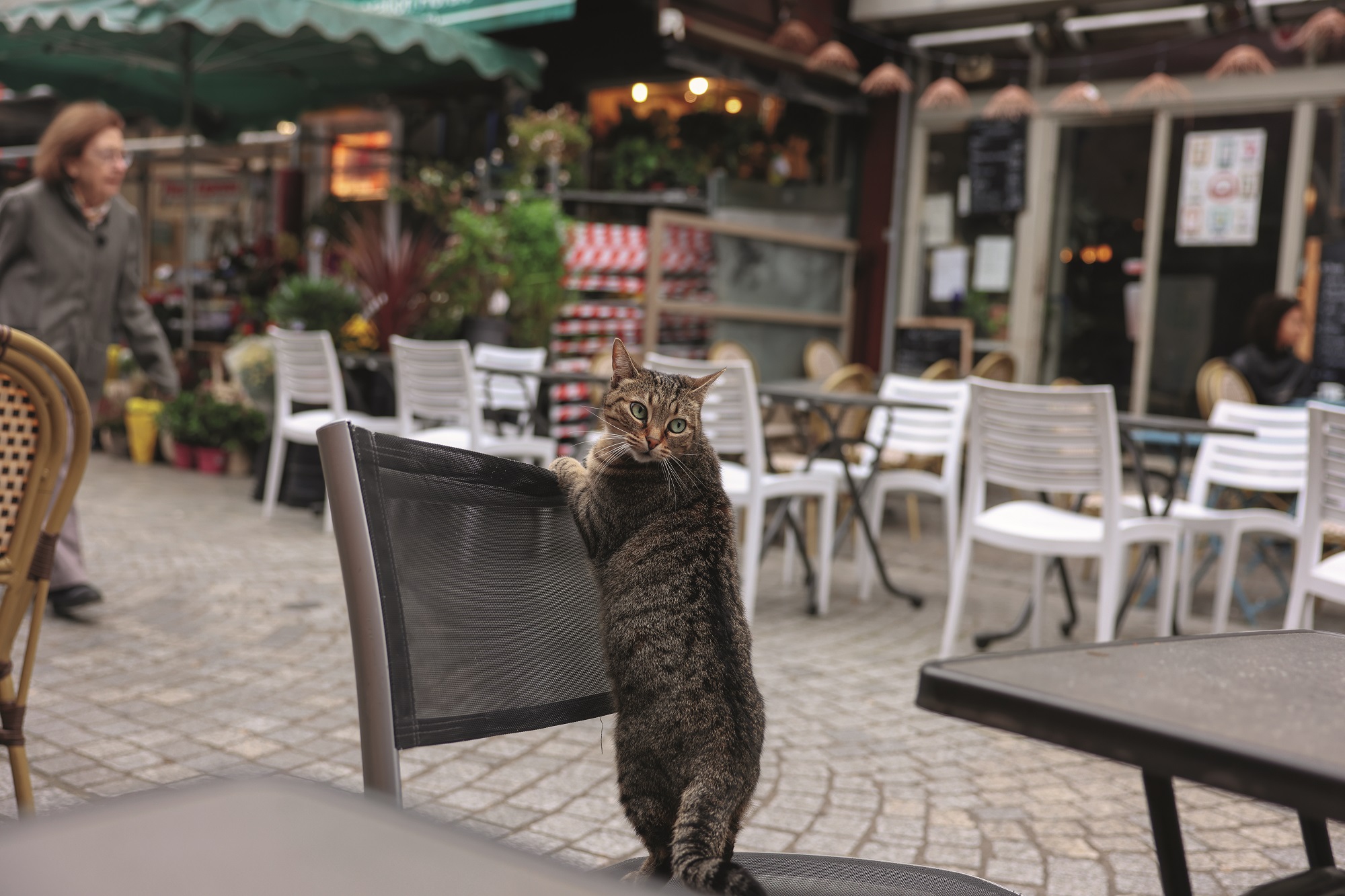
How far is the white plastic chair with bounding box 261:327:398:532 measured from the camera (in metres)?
6.75

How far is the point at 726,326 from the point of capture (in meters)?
9.65

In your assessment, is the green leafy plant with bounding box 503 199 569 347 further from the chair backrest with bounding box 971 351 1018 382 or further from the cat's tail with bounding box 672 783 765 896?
the cat's tail with bounding box 672 783 765 896

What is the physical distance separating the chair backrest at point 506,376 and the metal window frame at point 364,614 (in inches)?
241

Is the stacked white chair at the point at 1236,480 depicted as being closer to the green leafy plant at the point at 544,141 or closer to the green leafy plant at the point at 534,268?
the green leafy plant at the point at 534,268

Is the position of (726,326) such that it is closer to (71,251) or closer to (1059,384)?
(1059,384)

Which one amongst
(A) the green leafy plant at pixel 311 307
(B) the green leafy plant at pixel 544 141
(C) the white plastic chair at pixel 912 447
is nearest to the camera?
(C) the white plastic chair at pixel 912 447

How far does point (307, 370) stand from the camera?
691cm

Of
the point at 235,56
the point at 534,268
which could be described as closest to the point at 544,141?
the point at 534,268

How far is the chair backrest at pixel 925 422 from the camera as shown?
6004mm

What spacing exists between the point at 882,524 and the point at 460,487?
7.03m

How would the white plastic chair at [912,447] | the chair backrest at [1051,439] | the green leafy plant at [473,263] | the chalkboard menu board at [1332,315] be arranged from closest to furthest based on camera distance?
1. the chair backrest at [1051,439]
2. the white plastic chair at [912,447]
3. the green leafy plant at [473,263]
4. the chalkboard menu board at [1332,315]

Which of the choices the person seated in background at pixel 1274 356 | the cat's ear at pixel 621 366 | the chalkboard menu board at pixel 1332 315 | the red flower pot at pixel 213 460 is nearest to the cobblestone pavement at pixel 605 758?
the cat's ear at pixel 621 366

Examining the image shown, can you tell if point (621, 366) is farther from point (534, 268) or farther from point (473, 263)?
point (473, 263)

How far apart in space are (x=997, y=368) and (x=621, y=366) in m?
6.43
